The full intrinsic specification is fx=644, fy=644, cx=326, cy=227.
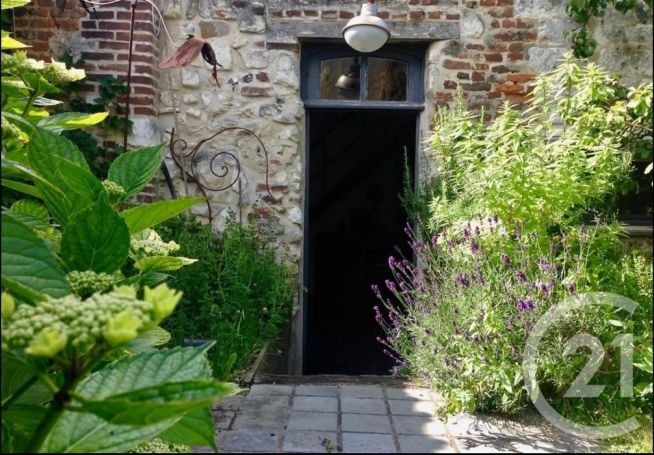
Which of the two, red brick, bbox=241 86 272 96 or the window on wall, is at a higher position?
the window on wall

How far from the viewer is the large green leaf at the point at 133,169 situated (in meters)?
1.93

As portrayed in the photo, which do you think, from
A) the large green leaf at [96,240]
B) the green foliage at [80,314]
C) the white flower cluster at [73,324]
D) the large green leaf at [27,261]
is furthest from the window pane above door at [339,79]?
the white flower cluster at [73,324]

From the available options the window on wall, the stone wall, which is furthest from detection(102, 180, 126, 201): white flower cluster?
the window on wall

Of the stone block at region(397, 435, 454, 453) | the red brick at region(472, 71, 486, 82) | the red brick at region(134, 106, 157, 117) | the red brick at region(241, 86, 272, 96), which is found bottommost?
the stone block at region(397, 435, 454, 453)

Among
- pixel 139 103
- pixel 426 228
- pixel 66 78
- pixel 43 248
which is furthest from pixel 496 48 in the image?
pixel 43 248

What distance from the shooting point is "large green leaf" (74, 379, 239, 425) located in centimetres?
111

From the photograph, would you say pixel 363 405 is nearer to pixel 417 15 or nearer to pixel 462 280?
pixel 462 280

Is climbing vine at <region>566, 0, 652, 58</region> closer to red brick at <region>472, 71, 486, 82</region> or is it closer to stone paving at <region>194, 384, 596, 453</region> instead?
red brick at <region>472, 71, 486, 82</region>

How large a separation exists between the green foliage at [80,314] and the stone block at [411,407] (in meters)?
1.75

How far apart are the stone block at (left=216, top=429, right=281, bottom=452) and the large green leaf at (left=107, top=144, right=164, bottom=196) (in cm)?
130

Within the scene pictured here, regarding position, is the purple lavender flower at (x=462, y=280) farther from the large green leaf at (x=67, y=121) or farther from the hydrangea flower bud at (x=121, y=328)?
the hydrangea flower bud at (x=121, y=328)
